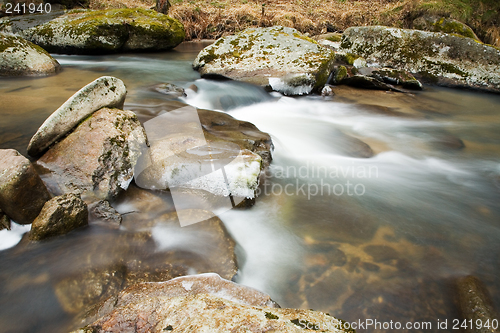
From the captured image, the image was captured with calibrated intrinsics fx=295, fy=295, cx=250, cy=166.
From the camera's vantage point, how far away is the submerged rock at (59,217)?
2635mm

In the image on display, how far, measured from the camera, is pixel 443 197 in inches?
165

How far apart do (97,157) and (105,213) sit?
2.43 ft

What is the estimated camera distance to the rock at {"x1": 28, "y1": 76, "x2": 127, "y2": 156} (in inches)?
139

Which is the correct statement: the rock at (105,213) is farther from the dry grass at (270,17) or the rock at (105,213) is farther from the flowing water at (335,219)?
the dry grass at (270,17)

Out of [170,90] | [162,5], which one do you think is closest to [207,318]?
[170,90]

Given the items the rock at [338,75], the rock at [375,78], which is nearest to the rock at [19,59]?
the rock at [338,75]

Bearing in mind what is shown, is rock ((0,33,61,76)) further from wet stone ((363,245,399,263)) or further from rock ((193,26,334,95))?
wet stone ((363,245,399,263))

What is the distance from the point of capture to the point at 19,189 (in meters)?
2.64

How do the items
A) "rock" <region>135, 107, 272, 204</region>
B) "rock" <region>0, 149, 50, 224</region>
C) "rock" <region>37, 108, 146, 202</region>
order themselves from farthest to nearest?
"rock" <region>135, 107, 272, 204</region>
"rock" <region>37, 108, 146, 202</region>
"rock" <region>0, 149, 50, 224</region>

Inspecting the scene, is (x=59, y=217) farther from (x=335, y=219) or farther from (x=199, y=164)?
(x=335, y=219)

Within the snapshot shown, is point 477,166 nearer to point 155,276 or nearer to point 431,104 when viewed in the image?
point 431,104

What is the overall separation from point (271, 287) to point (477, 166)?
14.8 ft

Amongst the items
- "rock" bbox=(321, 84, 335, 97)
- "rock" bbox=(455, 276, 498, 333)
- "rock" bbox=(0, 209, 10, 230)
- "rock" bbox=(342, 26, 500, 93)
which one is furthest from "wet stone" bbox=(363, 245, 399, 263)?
"rock" bbox=(342, 26, 500, 93)

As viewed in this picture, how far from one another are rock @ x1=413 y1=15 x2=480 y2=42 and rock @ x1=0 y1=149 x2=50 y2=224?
12635mm
